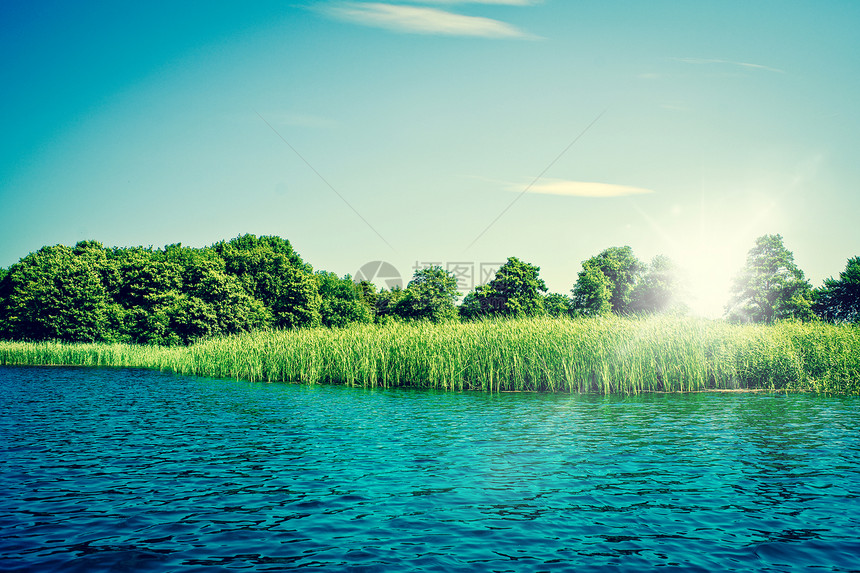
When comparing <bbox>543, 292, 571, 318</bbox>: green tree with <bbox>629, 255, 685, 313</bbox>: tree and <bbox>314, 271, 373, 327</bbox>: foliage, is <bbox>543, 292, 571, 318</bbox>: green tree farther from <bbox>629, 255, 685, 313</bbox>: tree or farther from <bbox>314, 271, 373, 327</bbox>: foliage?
<bbox>314, 271, 373, 327</bbox>: foliage

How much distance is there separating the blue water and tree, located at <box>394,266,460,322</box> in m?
46.8

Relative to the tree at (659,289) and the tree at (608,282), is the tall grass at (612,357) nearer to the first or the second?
the tree at (608,282)

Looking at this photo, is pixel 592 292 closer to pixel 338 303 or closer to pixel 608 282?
pixel 608 282

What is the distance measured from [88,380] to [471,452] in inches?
959

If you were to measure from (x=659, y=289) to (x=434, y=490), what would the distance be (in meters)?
66.3

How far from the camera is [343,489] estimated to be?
8969mm

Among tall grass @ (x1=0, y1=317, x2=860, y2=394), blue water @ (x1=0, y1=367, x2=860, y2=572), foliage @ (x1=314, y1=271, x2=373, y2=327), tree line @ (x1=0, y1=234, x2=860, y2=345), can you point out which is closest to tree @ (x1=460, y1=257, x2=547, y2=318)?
tree line @ (x1=0, y1=234, x2=860, y2=345)

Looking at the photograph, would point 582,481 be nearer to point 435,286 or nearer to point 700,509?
point 700,509

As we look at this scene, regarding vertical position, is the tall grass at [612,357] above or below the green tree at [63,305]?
below

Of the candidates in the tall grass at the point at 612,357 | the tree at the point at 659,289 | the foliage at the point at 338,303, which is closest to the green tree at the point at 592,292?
the tree at the point at 659,289

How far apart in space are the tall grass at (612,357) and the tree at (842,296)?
143ft

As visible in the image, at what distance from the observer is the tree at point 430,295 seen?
2511 inches

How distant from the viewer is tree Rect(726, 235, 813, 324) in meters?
58.0

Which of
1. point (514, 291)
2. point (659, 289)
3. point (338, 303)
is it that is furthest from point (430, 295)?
point (659, 289)
